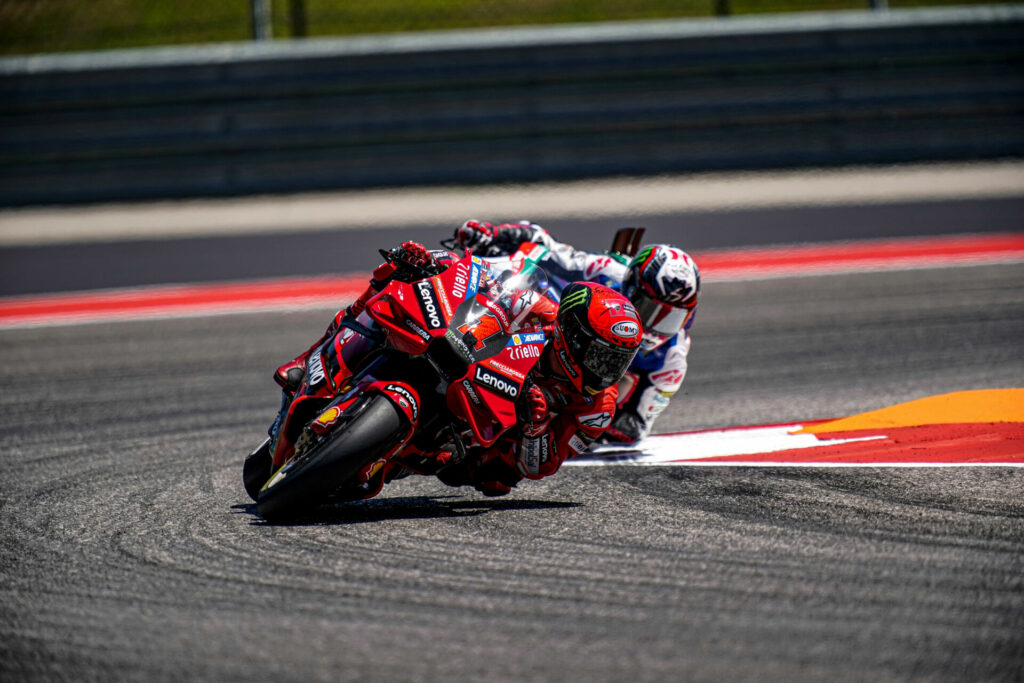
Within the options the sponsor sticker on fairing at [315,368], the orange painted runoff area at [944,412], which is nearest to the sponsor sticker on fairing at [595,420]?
the sponsor sticker on fairing at [315,368]

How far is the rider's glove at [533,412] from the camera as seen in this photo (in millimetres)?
5250

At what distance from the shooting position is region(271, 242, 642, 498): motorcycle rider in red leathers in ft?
17.0

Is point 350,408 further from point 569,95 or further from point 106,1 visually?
point 106,1

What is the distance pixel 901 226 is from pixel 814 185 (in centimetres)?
123

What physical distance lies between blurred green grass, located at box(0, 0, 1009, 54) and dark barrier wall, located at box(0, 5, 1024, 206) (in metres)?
0.89

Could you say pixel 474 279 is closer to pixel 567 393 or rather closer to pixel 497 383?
pixel 497 383

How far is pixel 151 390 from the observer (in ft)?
27.6

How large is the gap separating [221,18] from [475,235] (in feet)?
29.7

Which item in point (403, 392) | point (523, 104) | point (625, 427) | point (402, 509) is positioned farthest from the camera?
point (523, 104)

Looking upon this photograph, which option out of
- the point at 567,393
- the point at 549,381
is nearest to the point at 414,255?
the point at 549,381

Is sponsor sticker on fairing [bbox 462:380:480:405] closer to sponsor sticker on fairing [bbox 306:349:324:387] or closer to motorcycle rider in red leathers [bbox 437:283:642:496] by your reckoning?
motorcycle rider in red leathers [bbox 437:283:642:496]

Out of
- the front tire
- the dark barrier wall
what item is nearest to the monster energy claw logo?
the front tire

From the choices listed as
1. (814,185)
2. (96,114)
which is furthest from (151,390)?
(814,185)

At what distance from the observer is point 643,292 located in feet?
21.5
